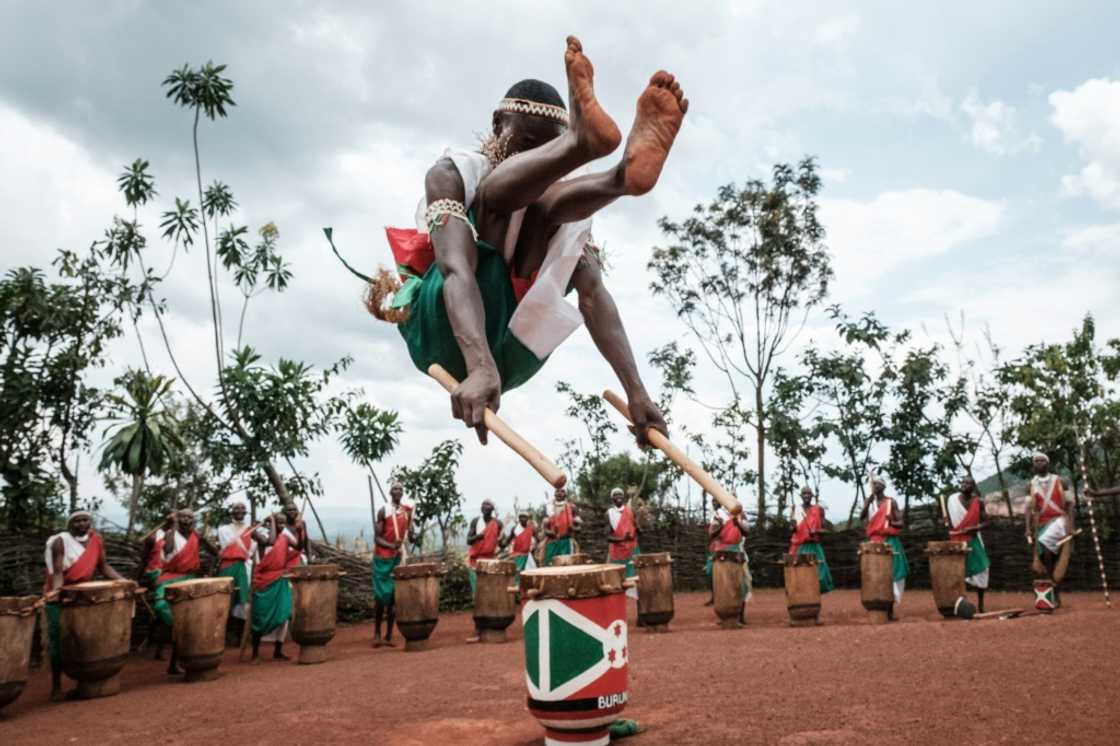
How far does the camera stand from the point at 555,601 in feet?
14.8

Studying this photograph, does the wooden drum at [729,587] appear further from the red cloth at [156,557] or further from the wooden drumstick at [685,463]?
the wooden drumstick at [685,463]

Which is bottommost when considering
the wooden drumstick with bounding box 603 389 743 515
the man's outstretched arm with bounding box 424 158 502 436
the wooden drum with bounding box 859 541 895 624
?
the wooden drum with bounding box 859 541 895 624

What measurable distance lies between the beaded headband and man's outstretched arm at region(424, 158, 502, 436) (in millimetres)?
250

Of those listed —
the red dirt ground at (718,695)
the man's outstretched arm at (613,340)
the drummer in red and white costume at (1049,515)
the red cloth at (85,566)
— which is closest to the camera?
the man's outstretched arm at (613,340)

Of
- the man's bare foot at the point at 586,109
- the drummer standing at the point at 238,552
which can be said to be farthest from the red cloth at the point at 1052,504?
the man's bare foot at the point at 586,109

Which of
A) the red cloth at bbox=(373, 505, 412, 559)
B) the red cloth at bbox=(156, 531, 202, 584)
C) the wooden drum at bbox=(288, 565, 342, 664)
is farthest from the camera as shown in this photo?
the red cloth at bbox=(373, 505, 412, 559)

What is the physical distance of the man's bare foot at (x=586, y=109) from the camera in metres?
1.64

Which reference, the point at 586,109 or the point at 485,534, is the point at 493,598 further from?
the point at 586,109

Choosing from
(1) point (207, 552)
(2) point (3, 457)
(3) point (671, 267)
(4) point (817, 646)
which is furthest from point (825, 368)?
(2) point (3, 457)

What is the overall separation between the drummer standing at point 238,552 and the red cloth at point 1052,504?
11.2 m

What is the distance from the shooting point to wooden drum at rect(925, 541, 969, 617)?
1100 centimetres

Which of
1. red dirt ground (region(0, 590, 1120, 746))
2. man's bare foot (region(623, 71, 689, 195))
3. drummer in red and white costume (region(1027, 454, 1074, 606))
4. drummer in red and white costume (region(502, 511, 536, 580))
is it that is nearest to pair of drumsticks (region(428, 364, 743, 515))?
man's bare foot (region(623, 71, 689, 195))

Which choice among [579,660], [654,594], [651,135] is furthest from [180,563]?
[651,135]

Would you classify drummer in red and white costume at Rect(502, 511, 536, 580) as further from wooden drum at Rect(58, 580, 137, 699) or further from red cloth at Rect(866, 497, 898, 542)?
wooden drum at Rect(58, 580, 137, 699)
